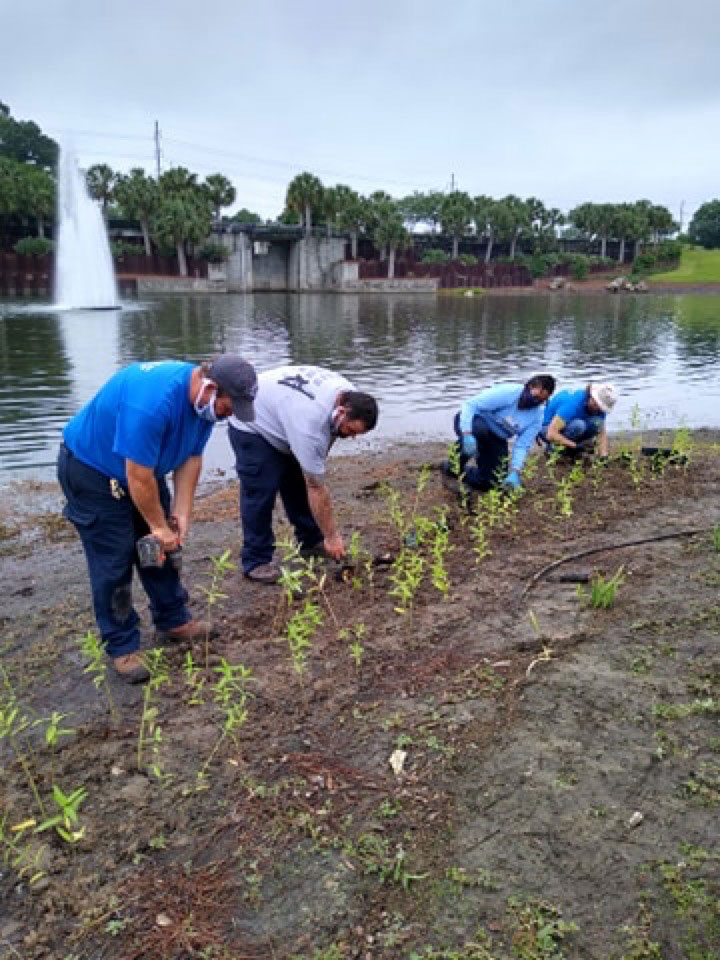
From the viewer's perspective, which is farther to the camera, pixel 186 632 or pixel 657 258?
pixel 657 258

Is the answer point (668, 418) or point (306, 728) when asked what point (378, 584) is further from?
point (668, 418)

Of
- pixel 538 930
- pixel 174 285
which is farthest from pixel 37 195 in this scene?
pixel 538 930

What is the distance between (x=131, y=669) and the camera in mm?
3932

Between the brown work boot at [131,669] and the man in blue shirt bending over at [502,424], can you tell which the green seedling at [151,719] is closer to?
the brown work boot at [131,669]

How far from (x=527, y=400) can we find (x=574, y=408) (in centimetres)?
168

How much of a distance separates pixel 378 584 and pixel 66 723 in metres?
2.26

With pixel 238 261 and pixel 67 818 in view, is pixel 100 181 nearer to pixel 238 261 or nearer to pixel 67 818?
pixel 238 261

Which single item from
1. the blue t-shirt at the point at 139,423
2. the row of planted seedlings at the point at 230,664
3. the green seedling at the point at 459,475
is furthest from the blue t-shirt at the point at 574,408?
the blue t-shirt at the point at 139,423

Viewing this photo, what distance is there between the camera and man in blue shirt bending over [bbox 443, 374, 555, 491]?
6.80 meters

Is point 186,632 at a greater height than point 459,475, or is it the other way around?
point 459,475

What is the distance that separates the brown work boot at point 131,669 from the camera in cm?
391

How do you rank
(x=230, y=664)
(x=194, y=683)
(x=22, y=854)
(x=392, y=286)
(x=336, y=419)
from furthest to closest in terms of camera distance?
1. (x=392, y=286)
2. (x=336, y=419)
3. (x=230, y=664)
4. (x=194, y=683)
5. (x=22, y=854)

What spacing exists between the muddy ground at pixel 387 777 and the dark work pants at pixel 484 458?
6.65 ft

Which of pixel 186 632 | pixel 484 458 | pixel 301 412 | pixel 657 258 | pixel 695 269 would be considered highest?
pixel 657 258
